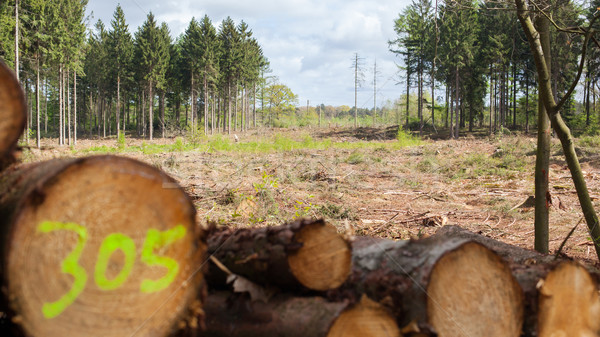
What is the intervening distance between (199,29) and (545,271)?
132 feet

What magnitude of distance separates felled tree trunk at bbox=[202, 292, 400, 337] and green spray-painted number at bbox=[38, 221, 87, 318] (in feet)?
2.20

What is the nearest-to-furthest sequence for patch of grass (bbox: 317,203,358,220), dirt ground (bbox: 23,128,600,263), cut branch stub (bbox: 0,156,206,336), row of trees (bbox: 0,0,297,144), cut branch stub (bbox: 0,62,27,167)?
cut branch stub (bbox: 0,156,206,336) < cut branch stub (bbox: 0,62,27,167) < dirt ground (bbox: 23,128,600,263) < patch of grass (bbox: 317,203,358,220) < row of trees (bbox: 0,0,297,144)

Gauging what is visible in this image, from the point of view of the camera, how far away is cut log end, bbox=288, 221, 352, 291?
5.77ft

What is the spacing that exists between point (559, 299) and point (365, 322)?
115 centimetres

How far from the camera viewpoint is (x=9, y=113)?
58.0 inches

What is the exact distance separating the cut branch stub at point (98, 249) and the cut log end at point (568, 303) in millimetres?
1705

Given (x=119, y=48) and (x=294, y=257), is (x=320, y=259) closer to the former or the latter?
(x=294, y=257)

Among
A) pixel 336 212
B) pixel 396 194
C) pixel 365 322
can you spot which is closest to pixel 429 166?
pixel 396 194

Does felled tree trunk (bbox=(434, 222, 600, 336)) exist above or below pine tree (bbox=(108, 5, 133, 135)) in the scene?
below

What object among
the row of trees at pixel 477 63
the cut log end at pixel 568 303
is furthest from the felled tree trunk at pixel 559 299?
the row of trees at pixel 477 63

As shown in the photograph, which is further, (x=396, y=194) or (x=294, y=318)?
(x=396, y=194)

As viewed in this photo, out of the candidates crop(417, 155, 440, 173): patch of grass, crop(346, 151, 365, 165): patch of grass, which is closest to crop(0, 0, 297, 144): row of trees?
crop(346, 151, 365, 165): patch of grass

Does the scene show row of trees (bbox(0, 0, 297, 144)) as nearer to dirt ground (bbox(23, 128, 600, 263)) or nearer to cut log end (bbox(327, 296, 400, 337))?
dirt ground (bbox(23, 128, 600, 263))

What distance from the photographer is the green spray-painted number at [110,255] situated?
1321 millimetres
